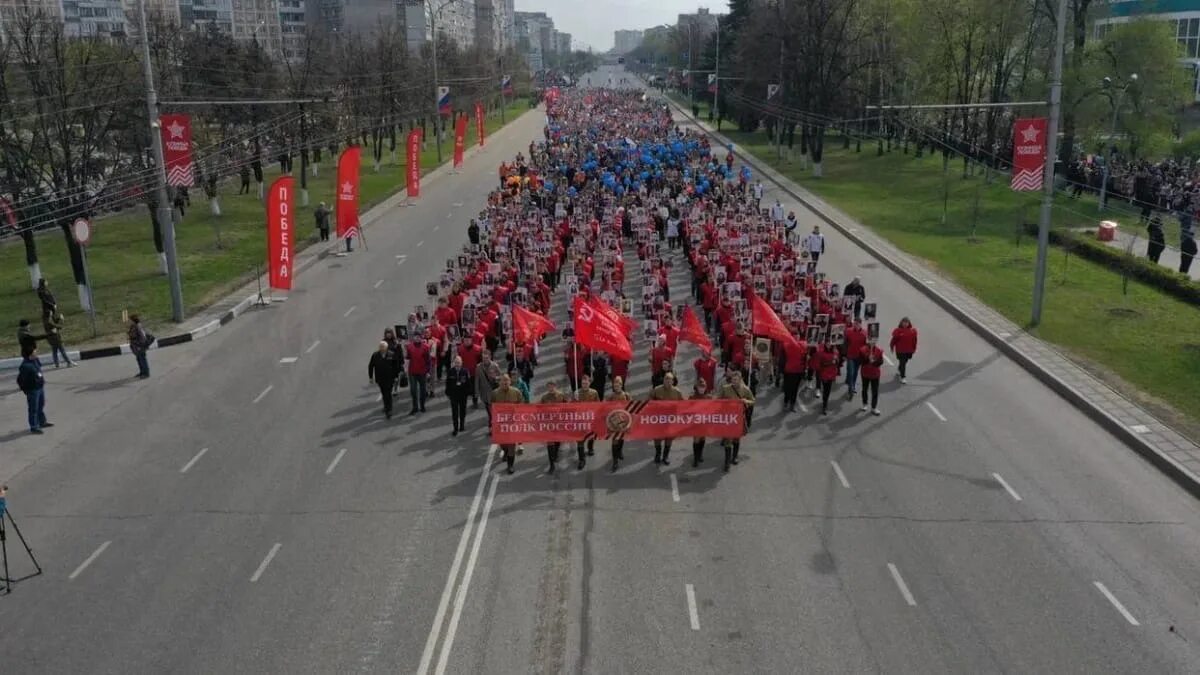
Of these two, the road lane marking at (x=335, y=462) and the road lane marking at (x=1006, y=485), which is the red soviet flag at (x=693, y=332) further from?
the road lane marking at (x=335, y=462)

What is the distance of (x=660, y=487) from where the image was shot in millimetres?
13398

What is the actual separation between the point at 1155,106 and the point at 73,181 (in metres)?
42.4

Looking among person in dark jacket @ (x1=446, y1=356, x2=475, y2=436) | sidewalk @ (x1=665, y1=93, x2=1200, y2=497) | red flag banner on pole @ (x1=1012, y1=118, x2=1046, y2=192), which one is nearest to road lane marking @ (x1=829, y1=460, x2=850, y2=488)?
sidewalk @ (x1=665, y1=93, x2=1200, y2=497)

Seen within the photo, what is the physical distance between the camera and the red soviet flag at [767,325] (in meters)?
16.0

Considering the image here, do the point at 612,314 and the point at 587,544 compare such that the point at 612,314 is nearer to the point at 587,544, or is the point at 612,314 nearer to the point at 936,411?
the point at 587,544

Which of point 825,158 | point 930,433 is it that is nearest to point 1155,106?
point 825,158

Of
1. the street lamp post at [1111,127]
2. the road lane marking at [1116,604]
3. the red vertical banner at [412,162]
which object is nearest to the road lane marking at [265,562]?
the road lane marking at [1116,604]

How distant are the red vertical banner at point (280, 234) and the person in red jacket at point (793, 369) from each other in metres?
13.7

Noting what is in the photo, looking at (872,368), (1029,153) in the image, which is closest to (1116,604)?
(872,368)

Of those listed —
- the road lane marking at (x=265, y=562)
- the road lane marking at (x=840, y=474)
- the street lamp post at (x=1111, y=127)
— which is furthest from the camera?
the street lamp post at (x=1111, y=127)

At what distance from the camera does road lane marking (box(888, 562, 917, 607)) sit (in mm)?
10336

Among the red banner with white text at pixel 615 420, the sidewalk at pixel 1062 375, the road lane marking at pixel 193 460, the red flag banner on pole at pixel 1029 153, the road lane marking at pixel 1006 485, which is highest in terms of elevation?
the red flag banner on pole at pixel 1029 153

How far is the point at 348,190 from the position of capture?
1194 inches

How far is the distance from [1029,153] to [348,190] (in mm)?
19246
